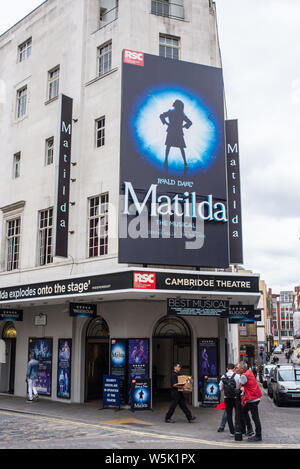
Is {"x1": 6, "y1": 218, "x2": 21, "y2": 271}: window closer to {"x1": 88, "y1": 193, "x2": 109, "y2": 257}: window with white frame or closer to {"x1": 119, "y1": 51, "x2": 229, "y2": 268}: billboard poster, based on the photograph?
{"x1": 88, "y1": 193, "x2": 109, "y2": 257}: window with white frame

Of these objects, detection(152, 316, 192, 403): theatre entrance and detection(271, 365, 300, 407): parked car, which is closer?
detection(271, 365, 300, 407): parked car

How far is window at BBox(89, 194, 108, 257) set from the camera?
1842cm

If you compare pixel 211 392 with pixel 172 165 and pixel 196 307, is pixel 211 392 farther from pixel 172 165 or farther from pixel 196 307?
pixel 172 165

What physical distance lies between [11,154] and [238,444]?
17.8 m

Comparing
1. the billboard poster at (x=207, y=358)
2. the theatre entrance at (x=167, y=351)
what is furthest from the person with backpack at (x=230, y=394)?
the theatre entrance at (x=167, y=351)

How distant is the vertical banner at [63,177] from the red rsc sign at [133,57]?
9.92 ft

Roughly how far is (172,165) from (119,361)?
7.10 meters

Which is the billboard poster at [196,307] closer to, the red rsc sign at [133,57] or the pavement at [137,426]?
the pavement at [137,426]

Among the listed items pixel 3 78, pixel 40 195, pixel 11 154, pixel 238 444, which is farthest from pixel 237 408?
pixel 3 78

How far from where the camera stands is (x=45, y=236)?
69.2 ft

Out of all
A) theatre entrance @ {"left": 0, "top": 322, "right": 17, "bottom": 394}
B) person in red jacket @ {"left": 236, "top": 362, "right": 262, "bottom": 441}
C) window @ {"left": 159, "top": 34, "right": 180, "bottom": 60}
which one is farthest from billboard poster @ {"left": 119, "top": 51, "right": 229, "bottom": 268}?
theatre entrance @ {"left": 0, "top": 322, "right": 17, "bottom": 394}

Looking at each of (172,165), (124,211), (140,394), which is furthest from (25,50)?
(140,394)

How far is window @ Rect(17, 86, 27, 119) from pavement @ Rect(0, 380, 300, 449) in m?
13.6

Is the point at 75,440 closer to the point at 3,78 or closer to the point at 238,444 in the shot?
the point at 238,444
